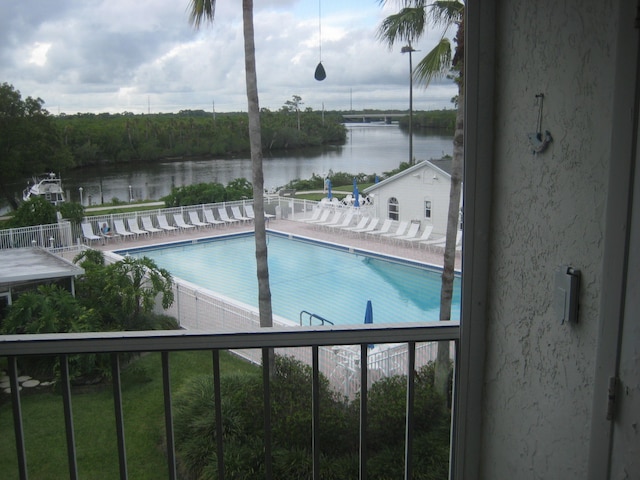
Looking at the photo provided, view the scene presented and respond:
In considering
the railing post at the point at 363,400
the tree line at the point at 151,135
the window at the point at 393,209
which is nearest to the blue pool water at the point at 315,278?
the window at the point at 393,209

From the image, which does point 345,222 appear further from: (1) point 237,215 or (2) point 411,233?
(1) point 237,215

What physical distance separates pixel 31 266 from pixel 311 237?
7309 millimetres

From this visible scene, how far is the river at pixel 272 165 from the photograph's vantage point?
4.18m

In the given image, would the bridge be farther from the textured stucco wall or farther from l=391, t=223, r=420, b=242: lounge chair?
l=391, t=223, r=420, b=242: lounge chair

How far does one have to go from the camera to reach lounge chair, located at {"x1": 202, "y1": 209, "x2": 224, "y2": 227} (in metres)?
10.3

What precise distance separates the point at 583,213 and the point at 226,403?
359cm

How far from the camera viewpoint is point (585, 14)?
0.94m

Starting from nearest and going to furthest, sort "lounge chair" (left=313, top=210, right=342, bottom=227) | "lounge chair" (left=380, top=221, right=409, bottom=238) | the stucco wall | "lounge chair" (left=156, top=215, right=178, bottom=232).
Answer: the stucco wall < "lounge chair" (left=156, top=215, right=178, bottom=232) < "lounge chair" (left=380, top=221, right=409, bottom=238) < "lounge chair" (left=313, top=210, right=342, bottom=227)

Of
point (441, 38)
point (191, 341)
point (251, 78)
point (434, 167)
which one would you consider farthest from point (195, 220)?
point (191, 341)

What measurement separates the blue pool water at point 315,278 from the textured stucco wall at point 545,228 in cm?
760

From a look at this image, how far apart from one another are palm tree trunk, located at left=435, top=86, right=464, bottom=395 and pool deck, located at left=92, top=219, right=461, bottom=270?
15.9ft

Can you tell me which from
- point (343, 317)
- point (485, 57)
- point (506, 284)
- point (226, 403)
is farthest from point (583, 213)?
point (343, 317)

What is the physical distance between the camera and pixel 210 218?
10367mm

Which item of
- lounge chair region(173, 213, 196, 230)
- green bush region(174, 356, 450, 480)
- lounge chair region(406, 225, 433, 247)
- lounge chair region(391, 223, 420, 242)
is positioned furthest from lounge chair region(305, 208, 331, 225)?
green bush region(174, 356, 450, 480)
